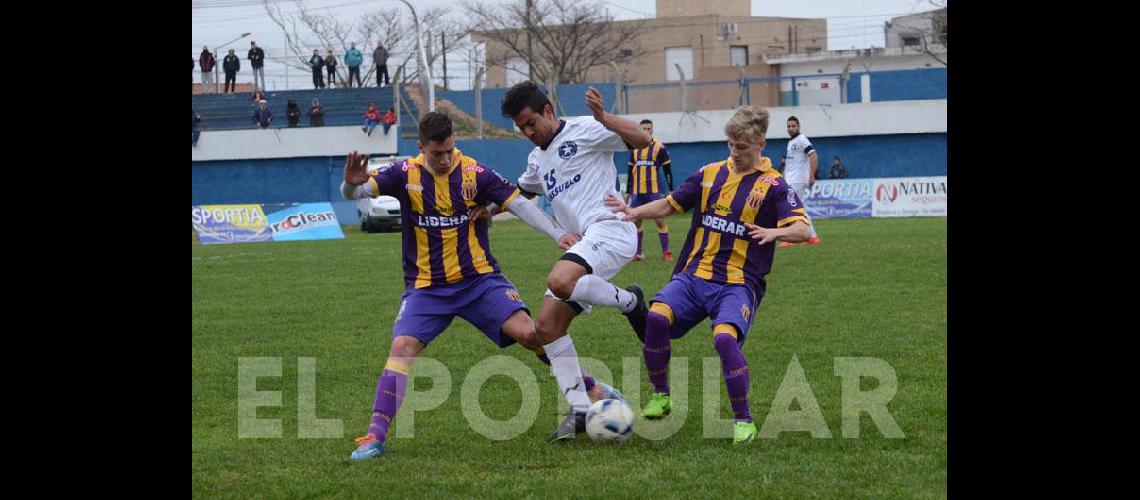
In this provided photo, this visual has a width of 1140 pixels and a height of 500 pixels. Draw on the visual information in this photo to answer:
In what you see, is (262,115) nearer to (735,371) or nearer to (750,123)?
(750,123)

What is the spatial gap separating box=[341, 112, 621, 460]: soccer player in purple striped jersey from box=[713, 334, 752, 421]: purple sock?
72 centimetres

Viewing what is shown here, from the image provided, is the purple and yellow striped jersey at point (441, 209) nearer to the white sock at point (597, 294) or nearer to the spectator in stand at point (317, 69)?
the white sock at point (597, 294)

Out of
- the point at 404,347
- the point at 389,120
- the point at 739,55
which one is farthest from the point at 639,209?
the point at 739,55

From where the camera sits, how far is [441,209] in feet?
22.0

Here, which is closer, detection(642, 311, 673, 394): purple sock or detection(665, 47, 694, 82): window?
detection(642, 311, 673, 394): purple sock

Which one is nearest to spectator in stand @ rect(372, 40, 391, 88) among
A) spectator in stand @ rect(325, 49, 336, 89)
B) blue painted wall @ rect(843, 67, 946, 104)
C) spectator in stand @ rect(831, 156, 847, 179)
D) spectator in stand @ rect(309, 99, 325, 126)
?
spectator in stand @ rect(325, 49, 336, 89)

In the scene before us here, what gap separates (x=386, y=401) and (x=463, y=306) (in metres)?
0.68

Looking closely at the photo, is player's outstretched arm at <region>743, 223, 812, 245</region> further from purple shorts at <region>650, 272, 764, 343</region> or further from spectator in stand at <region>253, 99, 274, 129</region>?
spectator in stand at <region>253, 99, 274, 129</region>

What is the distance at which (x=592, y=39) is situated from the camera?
56.8 m

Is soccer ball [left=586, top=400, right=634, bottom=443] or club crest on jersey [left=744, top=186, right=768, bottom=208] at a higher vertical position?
club crest on jersey [left=744, top=186, right=768, bottom=208]

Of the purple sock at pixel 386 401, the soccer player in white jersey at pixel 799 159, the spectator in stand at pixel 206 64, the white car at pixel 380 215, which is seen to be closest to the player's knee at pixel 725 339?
the purple sock at pixel 386 401

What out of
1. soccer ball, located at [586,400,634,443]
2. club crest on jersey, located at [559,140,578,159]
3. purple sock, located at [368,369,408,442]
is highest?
club crest on jersey, located at [559,140,578,159]

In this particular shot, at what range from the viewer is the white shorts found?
674 cm
